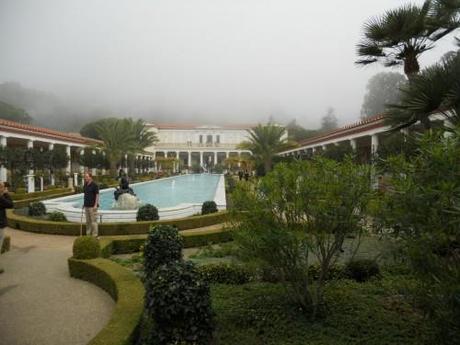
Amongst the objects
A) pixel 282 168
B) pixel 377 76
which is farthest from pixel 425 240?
pixel 377 76

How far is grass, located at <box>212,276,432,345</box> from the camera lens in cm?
401

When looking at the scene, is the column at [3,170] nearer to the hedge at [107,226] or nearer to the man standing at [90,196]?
the hedge at [107,226]

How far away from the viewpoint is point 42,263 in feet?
25.6

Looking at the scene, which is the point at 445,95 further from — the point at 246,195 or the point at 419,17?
the point at 246,195

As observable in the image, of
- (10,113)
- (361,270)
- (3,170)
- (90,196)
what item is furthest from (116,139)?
Answer: (10,113)

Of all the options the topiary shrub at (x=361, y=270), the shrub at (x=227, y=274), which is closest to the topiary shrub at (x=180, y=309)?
the shrub at (x=227, y=274)

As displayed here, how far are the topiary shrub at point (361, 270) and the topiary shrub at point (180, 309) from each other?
10.9 ft

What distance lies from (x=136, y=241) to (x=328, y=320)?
573 cm

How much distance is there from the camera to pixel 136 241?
913cm

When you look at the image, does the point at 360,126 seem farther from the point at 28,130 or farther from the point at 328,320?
the point at 28,130

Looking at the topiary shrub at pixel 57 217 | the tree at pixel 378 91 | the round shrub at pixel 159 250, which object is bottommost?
the topiary shrub at pixel 57 217

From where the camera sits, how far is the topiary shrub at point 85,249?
7106 millimetres

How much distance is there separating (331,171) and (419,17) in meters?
6.19

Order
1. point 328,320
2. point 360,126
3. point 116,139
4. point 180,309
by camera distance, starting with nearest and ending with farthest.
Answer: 1. point 180,309
2. point 328,320
3. point 360,126
4. point 116,139
